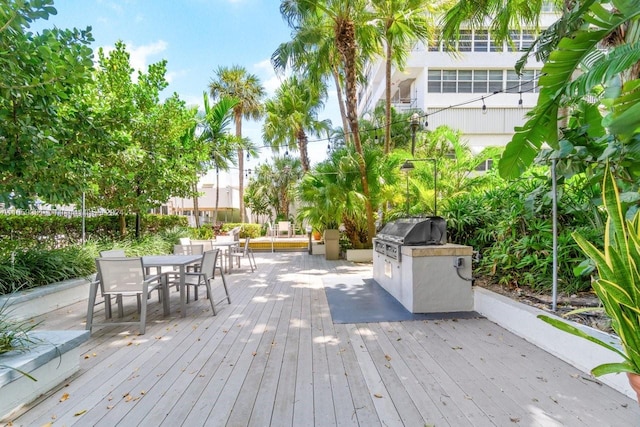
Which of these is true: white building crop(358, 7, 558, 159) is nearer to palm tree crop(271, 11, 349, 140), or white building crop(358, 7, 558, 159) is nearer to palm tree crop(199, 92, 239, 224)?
palm tree crop(271, 11, 349, 140)

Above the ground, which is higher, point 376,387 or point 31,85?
point 31,85

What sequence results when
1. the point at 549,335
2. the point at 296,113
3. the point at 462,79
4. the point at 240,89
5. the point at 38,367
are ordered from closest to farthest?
the point at 38,367 < the point at 549,335 < the point at 296,113 < the point at 462,79 < the point at 240,89

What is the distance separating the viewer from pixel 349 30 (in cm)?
848

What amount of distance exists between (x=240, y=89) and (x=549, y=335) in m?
18.4

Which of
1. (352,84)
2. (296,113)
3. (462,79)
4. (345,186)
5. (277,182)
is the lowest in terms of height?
(345,186)

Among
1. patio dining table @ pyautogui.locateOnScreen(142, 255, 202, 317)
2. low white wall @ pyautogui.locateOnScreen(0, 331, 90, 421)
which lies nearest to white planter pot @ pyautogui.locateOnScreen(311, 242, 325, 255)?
patio dining table @ pyautogui.locateOnScreen(142, 255, 202, 317)

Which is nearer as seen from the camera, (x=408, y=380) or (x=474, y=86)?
(x=408, y=380)

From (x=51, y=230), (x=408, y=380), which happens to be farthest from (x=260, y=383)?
(x=51, y=230)

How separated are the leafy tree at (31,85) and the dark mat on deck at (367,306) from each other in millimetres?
3849

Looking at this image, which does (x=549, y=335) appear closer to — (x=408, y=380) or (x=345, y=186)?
(x=408, y=380)

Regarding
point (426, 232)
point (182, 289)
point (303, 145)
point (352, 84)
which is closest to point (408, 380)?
point (426, 232)

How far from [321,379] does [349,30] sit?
8.49m

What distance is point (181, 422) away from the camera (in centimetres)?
209

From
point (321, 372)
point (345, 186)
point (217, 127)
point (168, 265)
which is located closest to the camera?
point (321, 372)
